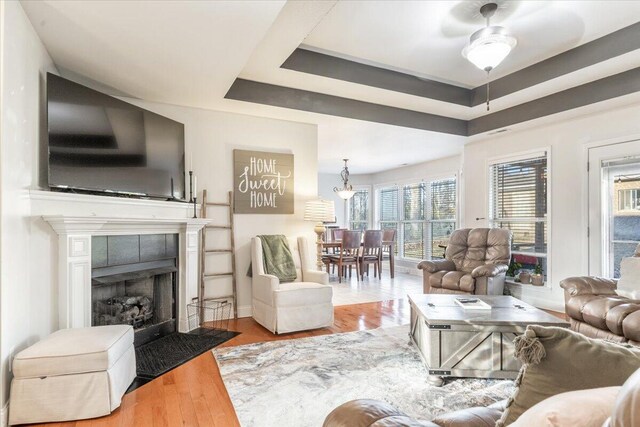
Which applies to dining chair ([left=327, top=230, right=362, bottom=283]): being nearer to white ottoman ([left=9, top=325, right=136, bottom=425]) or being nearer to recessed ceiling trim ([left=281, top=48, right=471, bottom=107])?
recessed ceiling trim ([left=281, top=48, right=471, bottom=107])

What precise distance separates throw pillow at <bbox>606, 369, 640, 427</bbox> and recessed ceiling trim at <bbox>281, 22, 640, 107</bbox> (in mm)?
3246

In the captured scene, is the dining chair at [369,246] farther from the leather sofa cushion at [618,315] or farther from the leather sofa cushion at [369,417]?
the leather sofa cushion at [369,417]

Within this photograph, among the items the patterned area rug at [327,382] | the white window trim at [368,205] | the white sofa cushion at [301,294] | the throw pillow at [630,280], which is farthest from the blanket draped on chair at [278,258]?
the white window trim at [368,205]

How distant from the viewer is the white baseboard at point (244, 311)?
401cm

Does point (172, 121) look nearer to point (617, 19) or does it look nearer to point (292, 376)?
point (292, 376)

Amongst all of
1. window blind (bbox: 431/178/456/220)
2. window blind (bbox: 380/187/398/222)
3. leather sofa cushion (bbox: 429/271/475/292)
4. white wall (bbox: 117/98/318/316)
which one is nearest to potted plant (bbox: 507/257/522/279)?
leather sofa cushion (bbox: 429/271/475/292)

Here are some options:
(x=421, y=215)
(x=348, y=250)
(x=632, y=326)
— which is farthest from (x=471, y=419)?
(x=421, y=215)

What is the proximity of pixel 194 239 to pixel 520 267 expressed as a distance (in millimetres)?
4169

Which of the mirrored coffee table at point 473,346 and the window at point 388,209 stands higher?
the window at point 388,209

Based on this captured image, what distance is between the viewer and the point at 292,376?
2.46 metres

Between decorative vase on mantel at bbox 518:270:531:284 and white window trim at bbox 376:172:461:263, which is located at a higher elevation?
white window trim at bbox 376:172:461:263

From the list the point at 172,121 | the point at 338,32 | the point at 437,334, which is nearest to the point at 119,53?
the point at 172,121

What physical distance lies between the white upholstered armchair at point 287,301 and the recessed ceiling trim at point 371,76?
184 cm

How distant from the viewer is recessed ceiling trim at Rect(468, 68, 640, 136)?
331 cm
